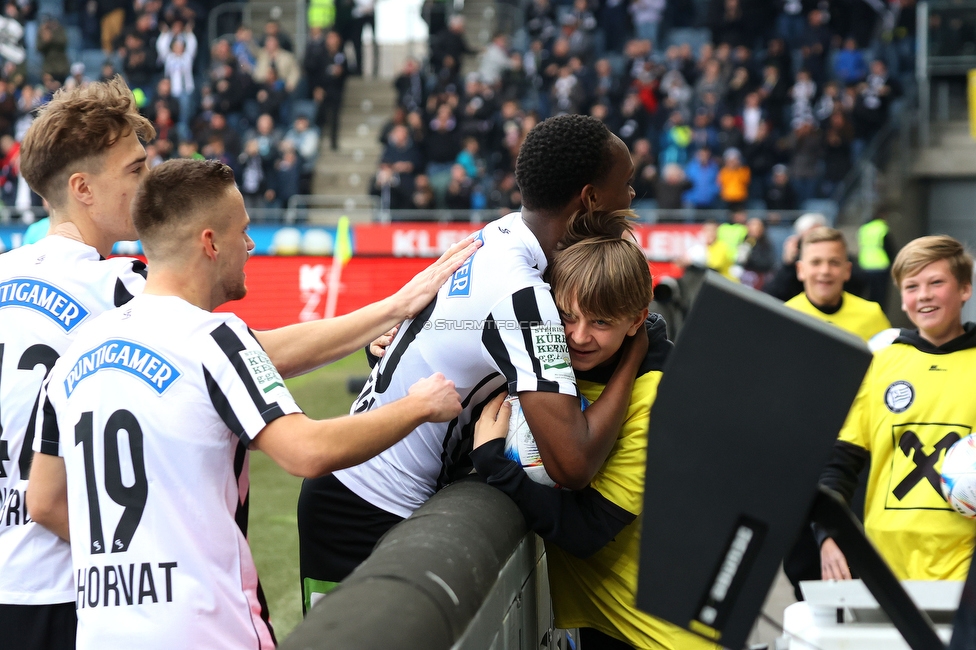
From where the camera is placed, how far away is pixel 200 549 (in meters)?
2.05

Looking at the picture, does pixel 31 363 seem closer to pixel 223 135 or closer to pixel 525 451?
pixel 525 451

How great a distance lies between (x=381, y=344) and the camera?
3.18 metres

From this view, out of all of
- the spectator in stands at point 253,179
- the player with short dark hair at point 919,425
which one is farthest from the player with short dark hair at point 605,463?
the spectator in stands at point 253,179

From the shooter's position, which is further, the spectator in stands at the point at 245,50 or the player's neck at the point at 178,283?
the spectator in stands at the point at 245,50

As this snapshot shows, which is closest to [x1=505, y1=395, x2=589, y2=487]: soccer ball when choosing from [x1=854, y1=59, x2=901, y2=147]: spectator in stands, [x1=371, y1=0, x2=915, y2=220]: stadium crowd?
[x1=371, y1=0, x2=915, y2=220]: stadium crowd

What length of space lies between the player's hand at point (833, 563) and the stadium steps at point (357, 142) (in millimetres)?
17077

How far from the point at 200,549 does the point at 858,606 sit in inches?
57.6

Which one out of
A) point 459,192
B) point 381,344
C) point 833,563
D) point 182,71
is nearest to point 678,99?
point 459,192

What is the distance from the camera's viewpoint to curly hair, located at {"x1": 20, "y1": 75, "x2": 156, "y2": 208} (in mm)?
2639

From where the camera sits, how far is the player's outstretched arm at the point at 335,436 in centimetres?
203

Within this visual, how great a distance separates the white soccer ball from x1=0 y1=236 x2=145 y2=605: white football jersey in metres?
1.06

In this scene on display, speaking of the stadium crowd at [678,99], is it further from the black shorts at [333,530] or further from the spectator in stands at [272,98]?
the black shorts at [333,530]

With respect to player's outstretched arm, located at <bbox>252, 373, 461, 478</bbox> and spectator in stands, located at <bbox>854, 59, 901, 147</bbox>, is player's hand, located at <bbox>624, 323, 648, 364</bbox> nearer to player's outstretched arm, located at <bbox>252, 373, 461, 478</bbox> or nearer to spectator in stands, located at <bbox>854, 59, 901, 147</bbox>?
player's outstretched arm, located at <bbox>252, 373, 461, 478</bbox>

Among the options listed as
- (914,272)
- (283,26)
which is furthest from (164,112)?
(914,272)
